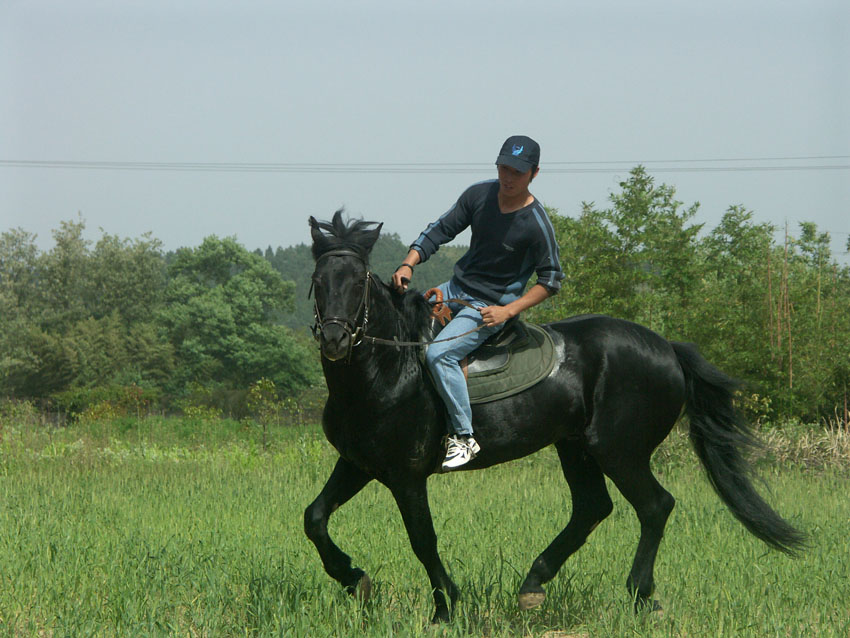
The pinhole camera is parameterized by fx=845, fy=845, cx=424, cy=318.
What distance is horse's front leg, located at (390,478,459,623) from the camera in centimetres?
516

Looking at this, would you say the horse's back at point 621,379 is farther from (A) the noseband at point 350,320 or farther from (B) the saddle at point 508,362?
(A) the noseband at point 350,320

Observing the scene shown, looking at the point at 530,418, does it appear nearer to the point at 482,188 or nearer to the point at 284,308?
the point at 482,188

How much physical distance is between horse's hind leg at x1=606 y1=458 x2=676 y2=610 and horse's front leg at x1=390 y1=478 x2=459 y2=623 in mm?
1374

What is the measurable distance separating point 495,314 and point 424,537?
144cm

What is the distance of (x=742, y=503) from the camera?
6.25m

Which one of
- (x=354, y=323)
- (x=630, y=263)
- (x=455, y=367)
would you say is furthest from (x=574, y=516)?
(x=630, y=263)

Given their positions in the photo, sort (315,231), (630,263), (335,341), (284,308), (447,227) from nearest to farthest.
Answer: (335,341)
(315,231)
(447,227)
(630,263)
(284,308)

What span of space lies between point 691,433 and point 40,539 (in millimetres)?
5580

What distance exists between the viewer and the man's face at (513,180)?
17.4 feet

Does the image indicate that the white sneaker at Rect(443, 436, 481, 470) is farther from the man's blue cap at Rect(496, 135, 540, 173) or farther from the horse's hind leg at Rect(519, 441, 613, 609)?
the man's blue cap at Rect(496, 135, 540, 173)

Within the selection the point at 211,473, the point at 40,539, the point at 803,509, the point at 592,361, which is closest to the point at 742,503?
the point at 592,361

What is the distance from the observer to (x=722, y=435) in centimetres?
633

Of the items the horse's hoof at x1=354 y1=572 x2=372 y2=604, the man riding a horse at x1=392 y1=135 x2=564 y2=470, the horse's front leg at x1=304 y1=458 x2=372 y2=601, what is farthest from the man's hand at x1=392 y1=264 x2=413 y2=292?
the horse's hoof at x1=354 y1=572 x2=372 y2=604

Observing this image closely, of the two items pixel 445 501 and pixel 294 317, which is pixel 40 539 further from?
pixel 294 317
